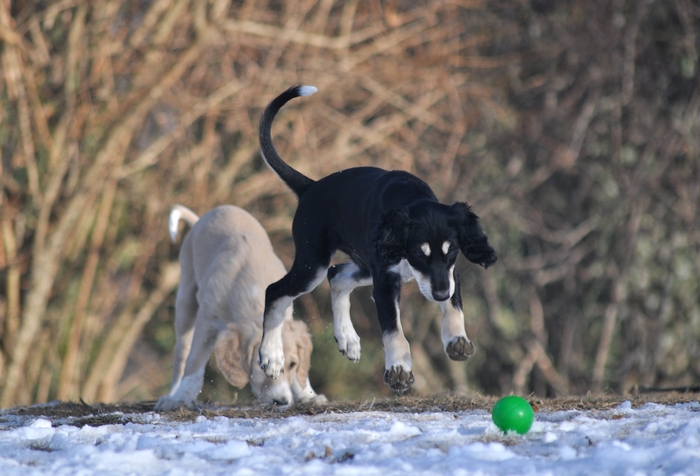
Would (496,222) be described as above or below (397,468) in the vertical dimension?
above

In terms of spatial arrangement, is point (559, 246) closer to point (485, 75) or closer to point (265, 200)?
point (485, 75)

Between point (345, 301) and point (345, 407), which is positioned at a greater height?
point (345, 301)

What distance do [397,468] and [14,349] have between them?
734cm

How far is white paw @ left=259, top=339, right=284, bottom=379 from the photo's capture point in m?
4.82

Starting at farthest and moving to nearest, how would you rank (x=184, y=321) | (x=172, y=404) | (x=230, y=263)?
(x=184, y=321) → (x=230, y=263) → (x=172, y=404)

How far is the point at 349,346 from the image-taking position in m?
4.71

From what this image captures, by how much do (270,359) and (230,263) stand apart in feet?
4.62

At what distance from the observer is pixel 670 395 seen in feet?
16.7

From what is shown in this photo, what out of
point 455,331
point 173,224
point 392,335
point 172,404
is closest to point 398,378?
point 392,335

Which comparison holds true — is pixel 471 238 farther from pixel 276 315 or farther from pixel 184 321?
pixel 184 321

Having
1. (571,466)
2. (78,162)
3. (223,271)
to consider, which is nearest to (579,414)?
(571,466)

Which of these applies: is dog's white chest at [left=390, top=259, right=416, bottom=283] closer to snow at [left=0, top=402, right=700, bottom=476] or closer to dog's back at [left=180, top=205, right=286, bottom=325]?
snow at [left=0, top=402, right=700, bottom=476]

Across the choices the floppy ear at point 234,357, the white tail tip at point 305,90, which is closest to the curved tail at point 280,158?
the white tail tip at point 305,90

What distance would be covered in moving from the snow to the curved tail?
1562 millimetres
